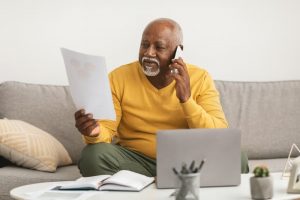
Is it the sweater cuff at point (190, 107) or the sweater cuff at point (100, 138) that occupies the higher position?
the sweater cuff at point (190, 107)

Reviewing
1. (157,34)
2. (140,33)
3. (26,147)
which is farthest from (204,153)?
(140,33)

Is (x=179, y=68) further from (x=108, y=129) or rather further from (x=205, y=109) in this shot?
(x=108, y=129)

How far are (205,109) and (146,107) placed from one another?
25 cm

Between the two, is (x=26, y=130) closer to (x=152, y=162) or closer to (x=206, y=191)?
(x=152, y=162)

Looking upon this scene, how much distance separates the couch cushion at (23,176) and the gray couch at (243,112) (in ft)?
0.45

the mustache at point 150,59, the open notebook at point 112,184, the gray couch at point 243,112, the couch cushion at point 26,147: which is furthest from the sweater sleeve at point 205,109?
the couch cushion at point 26,147

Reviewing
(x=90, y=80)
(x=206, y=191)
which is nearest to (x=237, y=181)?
(x=206, y=191)

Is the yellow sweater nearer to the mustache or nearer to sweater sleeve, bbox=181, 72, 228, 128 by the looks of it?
sweater sleeve, bbox=181, 72, 228, 128

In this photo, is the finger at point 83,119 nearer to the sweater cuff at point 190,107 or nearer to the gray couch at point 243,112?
the sweater cuff at point 190,107

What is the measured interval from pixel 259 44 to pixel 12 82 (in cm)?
137

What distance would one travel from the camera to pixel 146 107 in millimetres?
2561

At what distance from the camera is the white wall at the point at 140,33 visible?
315cm

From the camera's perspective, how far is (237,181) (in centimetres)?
186

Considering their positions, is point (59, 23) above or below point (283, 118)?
above
